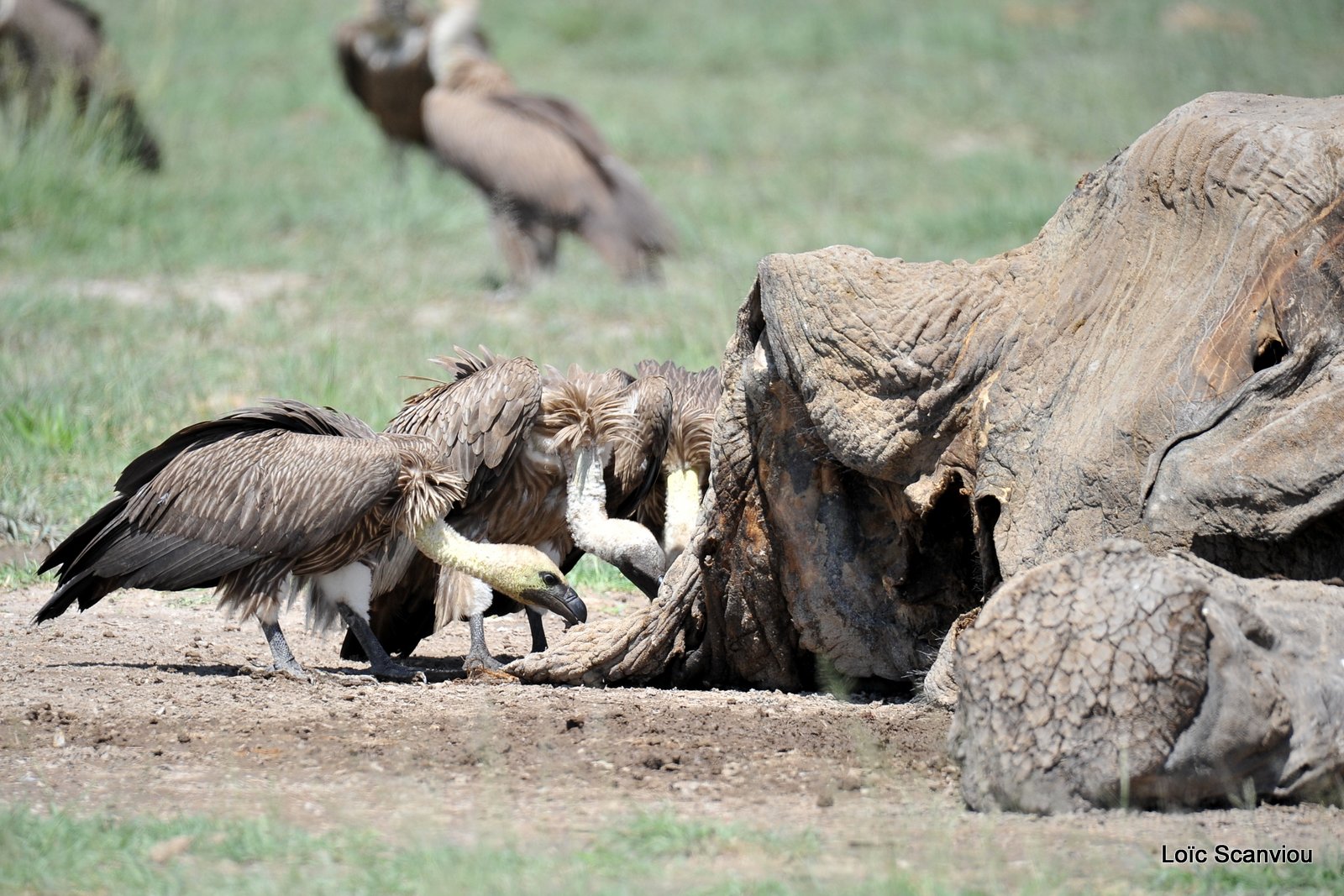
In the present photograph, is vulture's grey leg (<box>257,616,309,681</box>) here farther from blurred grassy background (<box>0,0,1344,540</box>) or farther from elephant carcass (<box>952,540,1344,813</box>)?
elephant carcass (<box>952,540,1344,813</box>)

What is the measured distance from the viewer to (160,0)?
19359mm

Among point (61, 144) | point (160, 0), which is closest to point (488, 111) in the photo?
point (61, 144)

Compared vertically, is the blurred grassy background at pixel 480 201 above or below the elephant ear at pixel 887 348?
above

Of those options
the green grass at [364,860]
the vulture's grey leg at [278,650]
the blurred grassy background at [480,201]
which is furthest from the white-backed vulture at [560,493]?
the green grass at [364,860]

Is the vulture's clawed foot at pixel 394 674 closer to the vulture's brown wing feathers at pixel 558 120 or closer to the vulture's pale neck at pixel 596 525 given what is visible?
the vulture's pale neck at pixel 596 525

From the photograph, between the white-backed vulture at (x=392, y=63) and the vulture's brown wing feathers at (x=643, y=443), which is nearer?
the vulture's brown wing feathers at (x=643, y=443)

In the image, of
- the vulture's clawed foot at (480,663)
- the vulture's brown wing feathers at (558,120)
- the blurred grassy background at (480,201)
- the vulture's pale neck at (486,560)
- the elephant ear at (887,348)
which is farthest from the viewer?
the vulture's brown wing feathers at (558,120)

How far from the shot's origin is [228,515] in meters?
5.03

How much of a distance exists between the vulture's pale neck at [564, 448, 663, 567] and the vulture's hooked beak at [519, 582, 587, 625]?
0.36 m

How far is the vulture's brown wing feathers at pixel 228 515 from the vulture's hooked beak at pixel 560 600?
2.12ft

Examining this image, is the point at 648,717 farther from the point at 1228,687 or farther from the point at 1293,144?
the point at 1293,144

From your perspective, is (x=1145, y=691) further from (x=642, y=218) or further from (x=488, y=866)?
(x=642, y=218)

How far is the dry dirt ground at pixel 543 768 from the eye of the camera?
10.1ft

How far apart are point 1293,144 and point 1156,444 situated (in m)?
0.74
